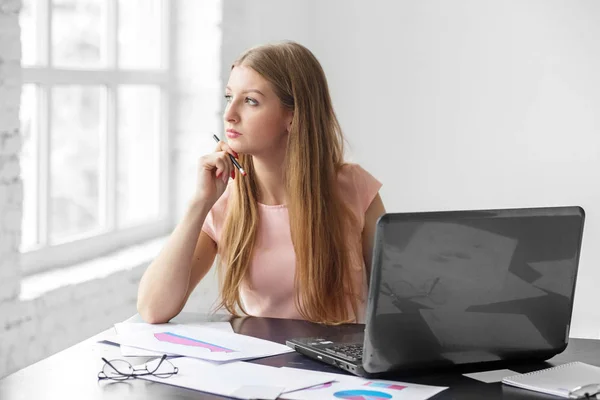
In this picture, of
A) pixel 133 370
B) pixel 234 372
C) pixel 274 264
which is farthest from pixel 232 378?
pixel 274 264

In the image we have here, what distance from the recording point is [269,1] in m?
3.79

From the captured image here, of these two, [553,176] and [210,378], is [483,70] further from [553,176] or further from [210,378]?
[210,378]

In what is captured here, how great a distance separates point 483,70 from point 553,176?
524mm

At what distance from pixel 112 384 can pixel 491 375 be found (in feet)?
2.09

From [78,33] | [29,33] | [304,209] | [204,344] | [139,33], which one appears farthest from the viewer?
[139,33]

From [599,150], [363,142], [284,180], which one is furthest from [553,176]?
[284,180]

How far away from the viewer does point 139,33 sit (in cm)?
355

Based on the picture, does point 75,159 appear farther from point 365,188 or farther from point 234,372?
point 234,372

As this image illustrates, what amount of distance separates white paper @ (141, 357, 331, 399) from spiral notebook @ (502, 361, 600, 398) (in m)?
0.32

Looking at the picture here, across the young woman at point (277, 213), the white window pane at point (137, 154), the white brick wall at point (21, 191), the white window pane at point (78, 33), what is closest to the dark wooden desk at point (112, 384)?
the young woman at point (277, 213)

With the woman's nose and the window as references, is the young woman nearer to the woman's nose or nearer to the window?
the woman's nose

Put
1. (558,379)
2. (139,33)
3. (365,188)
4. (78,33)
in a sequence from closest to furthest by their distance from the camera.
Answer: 1. (558,379)
2. (365,188)
3. (78,33)
4. (139,33)

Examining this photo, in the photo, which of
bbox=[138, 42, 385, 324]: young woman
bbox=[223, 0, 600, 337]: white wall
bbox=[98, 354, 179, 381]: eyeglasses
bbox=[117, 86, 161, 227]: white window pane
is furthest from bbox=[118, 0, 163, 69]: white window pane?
bbox=[98, 354, 179, 381]: eyeglasses

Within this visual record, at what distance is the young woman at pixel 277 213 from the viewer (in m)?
2.06
